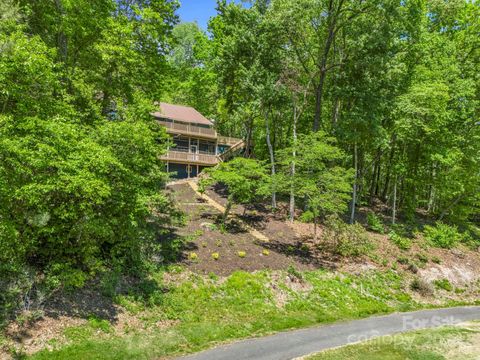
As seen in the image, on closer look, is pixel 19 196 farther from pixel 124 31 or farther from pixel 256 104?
pixel 256 104

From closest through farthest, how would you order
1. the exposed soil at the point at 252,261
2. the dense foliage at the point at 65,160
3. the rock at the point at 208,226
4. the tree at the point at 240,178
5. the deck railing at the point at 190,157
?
the dense foliage at the point at 65,160 < the exposed soil at the point at 252,261 < the tree at the point at 240,178 < the rock at the point at 208,226 < the deck railing at the point at 190,157

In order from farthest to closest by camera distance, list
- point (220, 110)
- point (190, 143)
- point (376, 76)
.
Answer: point (190, 143) → point (220, 110) → point (376, 76)

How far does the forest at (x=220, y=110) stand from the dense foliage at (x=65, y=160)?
0.05 meters

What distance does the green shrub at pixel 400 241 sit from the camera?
22.4 metres

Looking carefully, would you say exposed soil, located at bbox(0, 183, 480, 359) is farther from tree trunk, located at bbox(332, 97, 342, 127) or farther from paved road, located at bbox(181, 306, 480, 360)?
tree trunk, located at bbox(332, 97, 342, 127)

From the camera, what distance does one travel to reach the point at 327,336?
12109 mm

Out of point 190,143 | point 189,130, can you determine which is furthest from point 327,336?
point 190,143

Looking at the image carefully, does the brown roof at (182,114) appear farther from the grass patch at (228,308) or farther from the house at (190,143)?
the grass patch at (228,308)

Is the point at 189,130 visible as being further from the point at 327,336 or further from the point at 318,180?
the point at 327,336

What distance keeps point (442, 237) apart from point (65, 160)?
25.0 metres

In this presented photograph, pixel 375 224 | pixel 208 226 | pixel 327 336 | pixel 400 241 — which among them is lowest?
pixel 327 336

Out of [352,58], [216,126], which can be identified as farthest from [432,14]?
[216,126]

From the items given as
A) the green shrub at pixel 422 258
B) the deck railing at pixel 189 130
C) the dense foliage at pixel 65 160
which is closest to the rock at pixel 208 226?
the dense foliage at pixel 65 160

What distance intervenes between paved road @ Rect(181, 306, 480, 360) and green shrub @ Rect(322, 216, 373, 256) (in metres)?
4.86
